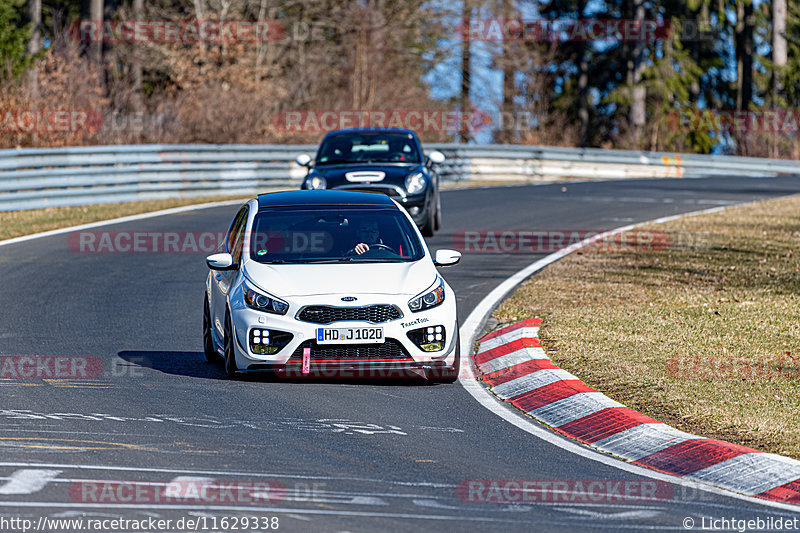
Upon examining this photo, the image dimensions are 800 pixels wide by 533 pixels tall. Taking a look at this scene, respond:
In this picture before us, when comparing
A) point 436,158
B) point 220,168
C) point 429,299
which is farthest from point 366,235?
point 220,168

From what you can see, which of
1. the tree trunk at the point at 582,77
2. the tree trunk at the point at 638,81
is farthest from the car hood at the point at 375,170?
the tree trunk at the point at 582,77

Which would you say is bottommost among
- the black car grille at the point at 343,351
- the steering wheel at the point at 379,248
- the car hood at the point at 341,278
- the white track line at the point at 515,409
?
the white track line at the point at 515,409

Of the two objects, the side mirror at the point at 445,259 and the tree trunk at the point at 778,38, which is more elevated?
the tree trunk at the point at 778,38

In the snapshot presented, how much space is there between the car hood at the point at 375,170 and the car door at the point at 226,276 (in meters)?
7.50

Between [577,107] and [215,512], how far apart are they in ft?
200

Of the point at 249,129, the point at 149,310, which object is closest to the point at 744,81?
the point at 249,129

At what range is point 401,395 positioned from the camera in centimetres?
924

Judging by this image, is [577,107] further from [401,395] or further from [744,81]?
[401,395]

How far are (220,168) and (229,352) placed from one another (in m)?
17.0

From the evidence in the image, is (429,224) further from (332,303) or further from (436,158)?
(332,303)

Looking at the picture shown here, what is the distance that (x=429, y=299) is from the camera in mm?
9633

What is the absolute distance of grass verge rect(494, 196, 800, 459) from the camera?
8516mm

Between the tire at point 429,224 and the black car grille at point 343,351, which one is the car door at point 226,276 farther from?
the tire at point 429,224

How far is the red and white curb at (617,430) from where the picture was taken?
6957mm
